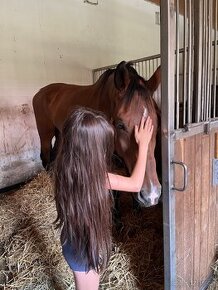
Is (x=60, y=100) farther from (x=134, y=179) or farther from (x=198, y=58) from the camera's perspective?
(x=134, y=179)

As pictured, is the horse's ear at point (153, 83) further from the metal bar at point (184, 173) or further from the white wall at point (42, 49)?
the white wall at point (42, 49)

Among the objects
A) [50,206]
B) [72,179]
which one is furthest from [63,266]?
[72,179]

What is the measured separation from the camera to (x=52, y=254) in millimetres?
1621

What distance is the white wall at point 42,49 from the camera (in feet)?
10.4

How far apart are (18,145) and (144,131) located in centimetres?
251

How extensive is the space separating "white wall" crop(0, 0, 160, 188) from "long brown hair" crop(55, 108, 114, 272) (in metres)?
2.48

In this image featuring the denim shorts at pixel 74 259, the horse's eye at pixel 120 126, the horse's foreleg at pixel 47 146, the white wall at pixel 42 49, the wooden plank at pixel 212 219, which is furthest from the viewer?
the white wall at pixel 42 49

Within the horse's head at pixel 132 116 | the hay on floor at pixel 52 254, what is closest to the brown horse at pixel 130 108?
the horse's head at pixel 132 116

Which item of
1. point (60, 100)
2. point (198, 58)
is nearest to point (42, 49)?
point (60, 100)

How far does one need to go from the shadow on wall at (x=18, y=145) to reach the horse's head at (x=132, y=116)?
2224mm

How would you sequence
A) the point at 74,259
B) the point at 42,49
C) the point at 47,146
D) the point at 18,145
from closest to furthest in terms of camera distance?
the point at 74,259, the point at 47,146, the point at 18,145, the point at 42,49

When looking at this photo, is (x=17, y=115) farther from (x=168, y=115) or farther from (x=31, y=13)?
(x=168, y=115)

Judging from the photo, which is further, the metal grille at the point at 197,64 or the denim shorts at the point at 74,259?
the metal grille at the point at 197,64

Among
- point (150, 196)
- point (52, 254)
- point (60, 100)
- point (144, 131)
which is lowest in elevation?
point (52, 254)
